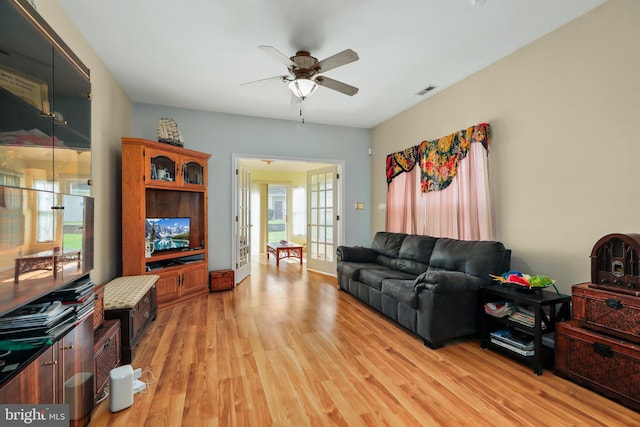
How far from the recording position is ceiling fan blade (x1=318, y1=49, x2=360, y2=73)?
2.38 meters

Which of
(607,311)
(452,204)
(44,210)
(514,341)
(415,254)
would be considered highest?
(452,204)

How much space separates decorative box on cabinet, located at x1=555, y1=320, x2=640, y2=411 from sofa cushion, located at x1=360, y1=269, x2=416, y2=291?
4.63 feet

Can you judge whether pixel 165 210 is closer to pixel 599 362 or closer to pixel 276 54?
pixel 276 54

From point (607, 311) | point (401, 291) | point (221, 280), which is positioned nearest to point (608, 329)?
point (607, 311)

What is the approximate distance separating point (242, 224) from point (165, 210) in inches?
50.5

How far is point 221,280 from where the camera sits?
14.5 ft

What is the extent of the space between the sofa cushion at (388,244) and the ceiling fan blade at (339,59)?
8.61 feet

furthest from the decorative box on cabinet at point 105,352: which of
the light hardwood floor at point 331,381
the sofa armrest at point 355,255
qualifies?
the sofa armrest at point 355,255

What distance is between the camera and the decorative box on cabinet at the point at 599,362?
1778 mm

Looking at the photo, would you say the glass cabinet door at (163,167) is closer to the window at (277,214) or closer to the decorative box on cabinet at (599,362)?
the decorative box on cabinet at (599,362)

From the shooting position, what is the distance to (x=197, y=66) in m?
3.23

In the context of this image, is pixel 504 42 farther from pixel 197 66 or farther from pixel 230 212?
pixel 230 212

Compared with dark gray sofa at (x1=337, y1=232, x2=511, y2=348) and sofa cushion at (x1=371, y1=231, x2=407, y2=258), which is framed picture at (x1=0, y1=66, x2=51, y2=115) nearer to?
dark gray sofa at (x1=337, y1=232, x2=511, y2=348)

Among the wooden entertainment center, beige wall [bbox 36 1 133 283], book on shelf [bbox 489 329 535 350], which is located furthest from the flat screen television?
book on shelf [bbox 489 329 535 350]
